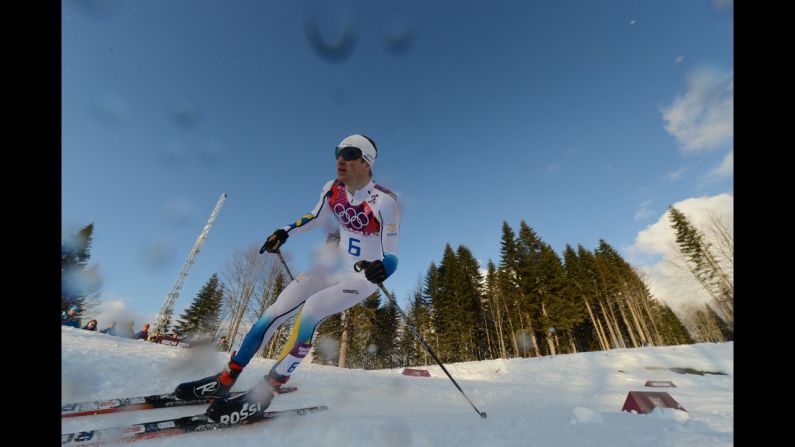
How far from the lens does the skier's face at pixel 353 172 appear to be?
12.2ft

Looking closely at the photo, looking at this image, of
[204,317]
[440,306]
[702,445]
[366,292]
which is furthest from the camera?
[440,306]

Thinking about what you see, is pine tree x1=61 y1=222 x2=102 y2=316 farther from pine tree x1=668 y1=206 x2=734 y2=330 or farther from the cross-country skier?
pine tree x1=668 y1=206 x2=734 y2=330

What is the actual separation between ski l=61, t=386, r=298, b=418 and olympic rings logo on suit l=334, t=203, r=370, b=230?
263 centimetres

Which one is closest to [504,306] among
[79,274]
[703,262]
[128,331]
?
[703,262]

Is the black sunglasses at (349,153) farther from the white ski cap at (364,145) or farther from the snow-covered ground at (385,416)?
the snow-covered ground at (385,416)

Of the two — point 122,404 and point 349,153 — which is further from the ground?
point 349,153

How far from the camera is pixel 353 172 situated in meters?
3.72

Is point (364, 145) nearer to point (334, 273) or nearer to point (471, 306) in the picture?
point (334, 273)

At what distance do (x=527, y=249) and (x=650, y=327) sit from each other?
2608 cm

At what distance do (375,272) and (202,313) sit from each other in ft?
117
